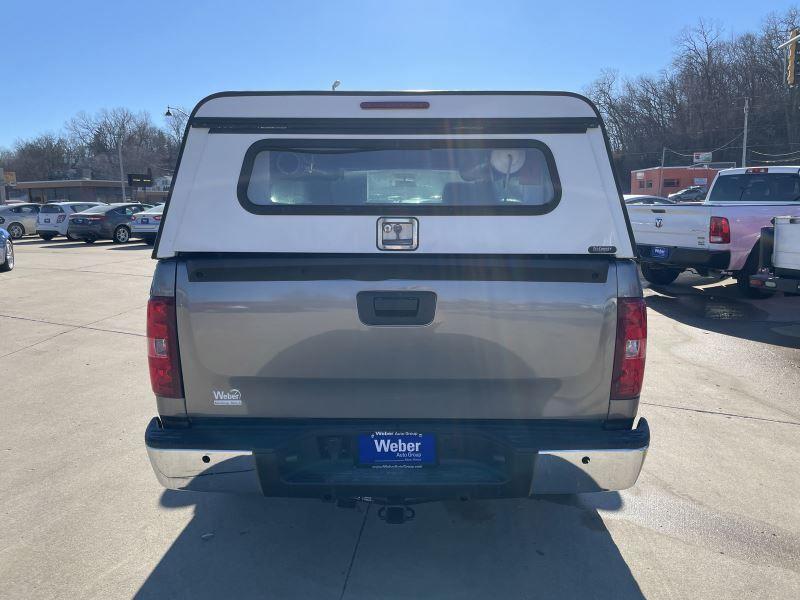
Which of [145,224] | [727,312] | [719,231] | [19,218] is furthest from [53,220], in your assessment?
[727,312]

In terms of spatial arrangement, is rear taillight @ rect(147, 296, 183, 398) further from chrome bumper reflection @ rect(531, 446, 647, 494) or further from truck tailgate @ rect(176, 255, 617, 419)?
chrome bumper reflection @ rect(531, 446, 647, 494)

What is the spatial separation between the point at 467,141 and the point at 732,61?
95.2 meters

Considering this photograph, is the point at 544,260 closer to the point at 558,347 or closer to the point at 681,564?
the point at 558,347

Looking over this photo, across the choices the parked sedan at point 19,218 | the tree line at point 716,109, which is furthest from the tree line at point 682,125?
the parked sedan at point 19,218

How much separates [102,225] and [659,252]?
19.5 metres

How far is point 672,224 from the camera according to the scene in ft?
33.4

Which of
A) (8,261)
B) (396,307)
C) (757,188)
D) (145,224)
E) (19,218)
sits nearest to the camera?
(396,307)

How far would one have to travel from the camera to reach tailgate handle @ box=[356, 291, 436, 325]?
253cm

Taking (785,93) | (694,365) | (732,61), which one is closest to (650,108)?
(732,61)

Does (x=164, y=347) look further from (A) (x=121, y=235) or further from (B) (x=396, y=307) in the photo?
(A) (x=121, y=235)

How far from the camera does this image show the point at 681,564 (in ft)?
9.87

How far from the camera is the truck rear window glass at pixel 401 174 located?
109 inches

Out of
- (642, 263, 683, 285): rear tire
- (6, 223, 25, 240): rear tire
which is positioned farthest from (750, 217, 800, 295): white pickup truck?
(6, 223, 25, 240): rear tire

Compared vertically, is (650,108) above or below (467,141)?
above
